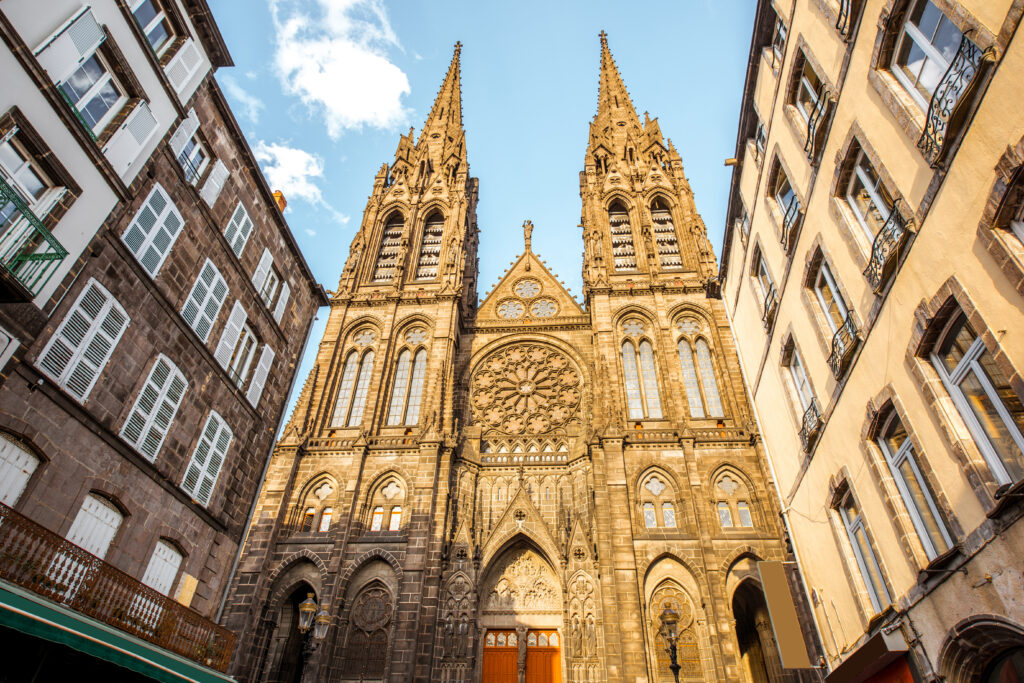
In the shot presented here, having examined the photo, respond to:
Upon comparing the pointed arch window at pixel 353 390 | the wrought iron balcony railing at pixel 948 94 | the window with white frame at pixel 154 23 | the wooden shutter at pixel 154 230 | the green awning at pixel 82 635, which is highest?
the pointed arch window at pixel 353 390

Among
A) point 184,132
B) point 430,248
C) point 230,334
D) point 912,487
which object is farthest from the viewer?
point 430,248

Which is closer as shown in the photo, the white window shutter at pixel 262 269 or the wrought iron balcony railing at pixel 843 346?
the wrought iron balcony railing at pixel 843 346

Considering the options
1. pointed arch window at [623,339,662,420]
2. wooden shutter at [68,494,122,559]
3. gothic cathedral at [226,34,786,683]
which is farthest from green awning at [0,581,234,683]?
pointed arch window at [623,339,662,420]

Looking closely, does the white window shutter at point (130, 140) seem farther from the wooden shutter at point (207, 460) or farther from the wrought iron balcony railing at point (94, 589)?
the wrought iron balcony railing at point (94, 589)

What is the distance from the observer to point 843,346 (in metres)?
9.05

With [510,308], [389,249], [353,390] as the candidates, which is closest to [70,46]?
[353,390]

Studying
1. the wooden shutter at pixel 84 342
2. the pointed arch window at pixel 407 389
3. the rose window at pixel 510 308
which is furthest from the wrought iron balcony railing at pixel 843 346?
the rose window at pixel 510 308

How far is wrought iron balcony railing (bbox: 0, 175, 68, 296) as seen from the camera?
7570 mm

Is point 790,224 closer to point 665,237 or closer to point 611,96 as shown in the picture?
point 665,237

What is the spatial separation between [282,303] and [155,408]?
5.40 metres

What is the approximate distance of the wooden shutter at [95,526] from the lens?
9172 millimetres

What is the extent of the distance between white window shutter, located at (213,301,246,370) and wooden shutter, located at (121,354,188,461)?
1.34 metres

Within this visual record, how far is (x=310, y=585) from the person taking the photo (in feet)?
59.8

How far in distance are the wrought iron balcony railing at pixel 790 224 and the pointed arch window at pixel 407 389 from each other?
1449 cm
